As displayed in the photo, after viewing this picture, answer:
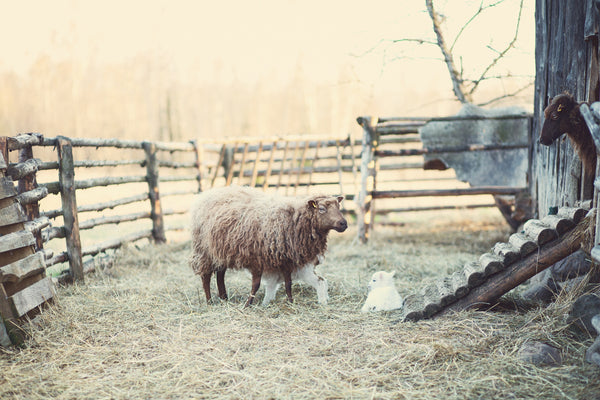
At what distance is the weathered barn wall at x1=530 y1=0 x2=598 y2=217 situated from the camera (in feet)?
13.5

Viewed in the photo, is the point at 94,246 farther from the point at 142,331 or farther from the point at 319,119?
the point at 319,119

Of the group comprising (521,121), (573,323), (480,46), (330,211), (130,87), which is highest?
(130,87)

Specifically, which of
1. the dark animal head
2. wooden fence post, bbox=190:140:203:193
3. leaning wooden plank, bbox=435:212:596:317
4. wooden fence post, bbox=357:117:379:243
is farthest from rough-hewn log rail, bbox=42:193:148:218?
the dark animal head

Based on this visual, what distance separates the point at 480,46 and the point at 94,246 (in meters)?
7.41

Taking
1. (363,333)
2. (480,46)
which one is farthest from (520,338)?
(480,46)

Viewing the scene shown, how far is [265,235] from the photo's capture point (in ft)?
15.3

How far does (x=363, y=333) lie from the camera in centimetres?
389

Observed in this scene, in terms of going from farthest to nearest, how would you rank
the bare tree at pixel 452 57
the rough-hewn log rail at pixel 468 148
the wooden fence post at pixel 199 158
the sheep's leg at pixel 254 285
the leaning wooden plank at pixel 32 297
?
the wooden fence post at pixel 199 158 < the bare tree at pixel 452 57 < the rough-hewn log rail at pixel 468 148 < the sheep's leg at pixel 254 285 < the leaning wooden plank at pixel 32 297

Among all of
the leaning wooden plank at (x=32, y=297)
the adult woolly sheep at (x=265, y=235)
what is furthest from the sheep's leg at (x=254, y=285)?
the leaning wooden plank at (x=32, y=297)

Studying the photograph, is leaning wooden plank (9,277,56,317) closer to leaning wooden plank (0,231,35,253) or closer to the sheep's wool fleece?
leaning wooden plank (0,231,35,253)

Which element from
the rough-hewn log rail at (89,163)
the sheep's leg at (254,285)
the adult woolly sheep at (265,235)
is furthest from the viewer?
the rough-hewn log rail at (89,163)

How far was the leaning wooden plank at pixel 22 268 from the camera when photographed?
12.5 feet

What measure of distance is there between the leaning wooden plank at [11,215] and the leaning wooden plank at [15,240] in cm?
11

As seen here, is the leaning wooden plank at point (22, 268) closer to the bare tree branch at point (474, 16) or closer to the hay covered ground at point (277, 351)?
the hay covered ground at point (277, 351)
